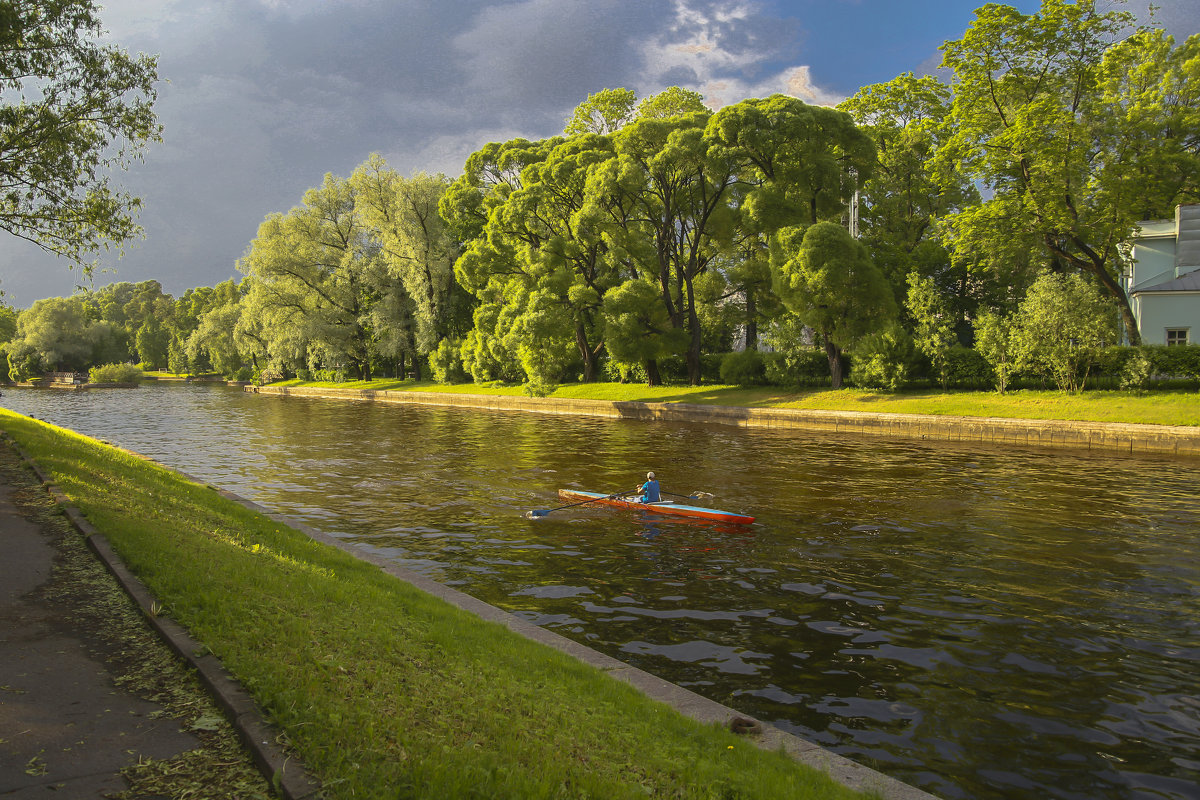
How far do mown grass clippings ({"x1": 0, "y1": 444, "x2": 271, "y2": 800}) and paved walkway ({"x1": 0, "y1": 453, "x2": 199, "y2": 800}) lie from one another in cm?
4

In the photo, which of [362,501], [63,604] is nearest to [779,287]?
[362,501]

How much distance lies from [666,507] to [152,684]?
10.4m

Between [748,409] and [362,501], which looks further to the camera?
Result: [748,409]

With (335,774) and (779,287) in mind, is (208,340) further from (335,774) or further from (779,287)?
(335,774)

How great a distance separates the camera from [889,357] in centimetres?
3328

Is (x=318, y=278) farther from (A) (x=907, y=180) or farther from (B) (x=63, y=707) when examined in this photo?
(B) (x=63, y=707)

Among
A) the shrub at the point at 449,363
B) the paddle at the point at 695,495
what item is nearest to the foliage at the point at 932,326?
the paddle at the point at 695,495

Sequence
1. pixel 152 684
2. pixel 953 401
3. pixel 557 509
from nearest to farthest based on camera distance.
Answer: pixel 152 684, pixel 557 509, pixel 953 401

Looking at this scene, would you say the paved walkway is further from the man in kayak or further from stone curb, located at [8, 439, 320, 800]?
the man in kayak

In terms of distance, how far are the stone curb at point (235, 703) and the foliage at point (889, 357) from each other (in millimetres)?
31773

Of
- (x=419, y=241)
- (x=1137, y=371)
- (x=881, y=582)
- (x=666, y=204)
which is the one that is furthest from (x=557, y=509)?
(x=419, y=241)

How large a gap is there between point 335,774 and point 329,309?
225ft

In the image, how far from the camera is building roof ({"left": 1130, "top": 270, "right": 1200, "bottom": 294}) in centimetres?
3628

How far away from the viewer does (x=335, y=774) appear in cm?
393
